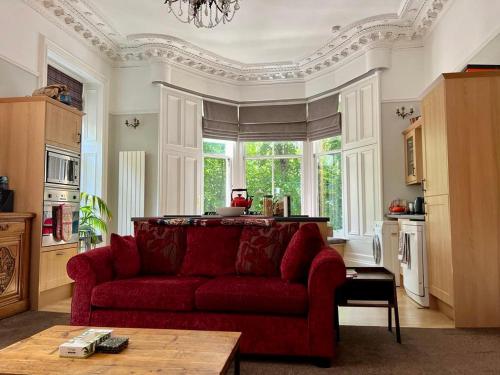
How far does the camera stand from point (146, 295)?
8.36 ft

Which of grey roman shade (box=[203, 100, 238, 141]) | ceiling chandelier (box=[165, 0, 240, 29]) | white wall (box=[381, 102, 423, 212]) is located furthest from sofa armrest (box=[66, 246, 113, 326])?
grey roman shade (box=[203, 100, 238, 141])

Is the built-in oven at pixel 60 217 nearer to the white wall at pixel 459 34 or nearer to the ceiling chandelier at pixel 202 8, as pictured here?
the ceiling chandelier at pixel 202 8

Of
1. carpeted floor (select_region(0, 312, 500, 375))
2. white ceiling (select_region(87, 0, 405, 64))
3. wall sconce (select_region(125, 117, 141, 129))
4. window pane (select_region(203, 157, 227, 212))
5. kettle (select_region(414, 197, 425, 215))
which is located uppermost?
white ceiling (select_region(87, 0, 405, 64))

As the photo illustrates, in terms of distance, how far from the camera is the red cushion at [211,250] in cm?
300

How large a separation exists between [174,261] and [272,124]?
418cm

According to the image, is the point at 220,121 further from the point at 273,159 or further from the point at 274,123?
the point at 273,159

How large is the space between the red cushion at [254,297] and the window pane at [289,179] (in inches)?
170

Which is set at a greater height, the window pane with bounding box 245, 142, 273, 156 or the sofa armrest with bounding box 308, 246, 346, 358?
the window pane with bounding box 245, 142, 273, 156

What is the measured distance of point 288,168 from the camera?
22.6 ft

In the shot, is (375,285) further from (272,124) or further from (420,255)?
(272,124)

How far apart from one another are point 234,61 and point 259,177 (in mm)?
2042

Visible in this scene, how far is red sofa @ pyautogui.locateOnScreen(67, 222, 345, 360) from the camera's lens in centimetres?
232

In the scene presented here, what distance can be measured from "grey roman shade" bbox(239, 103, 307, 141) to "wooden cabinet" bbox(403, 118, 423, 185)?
1.96 metres

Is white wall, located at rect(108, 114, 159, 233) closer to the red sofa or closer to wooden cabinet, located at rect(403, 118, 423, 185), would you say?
the red sofa
